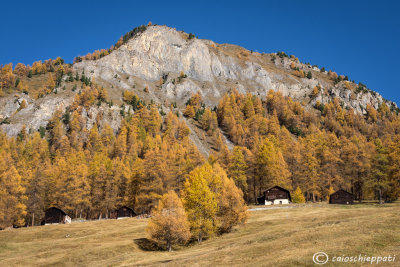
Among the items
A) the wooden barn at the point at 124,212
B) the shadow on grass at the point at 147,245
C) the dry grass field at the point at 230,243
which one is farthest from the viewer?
the wooden barn at the point at 124,212

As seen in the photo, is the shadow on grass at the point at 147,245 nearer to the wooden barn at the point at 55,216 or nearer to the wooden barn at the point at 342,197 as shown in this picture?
the wooden barn at the point at 55,216

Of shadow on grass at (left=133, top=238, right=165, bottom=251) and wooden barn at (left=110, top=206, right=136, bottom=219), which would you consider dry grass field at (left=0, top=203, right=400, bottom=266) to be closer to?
shadow on grass at (left=133, top=238, right=165, bottom=251)

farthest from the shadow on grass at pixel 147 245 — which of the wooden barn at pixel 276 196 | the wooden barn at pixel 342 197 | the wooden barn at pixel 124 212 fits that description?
the wooden barn at pixel 342 197

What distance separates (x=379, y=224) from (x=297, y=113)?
177953 mm

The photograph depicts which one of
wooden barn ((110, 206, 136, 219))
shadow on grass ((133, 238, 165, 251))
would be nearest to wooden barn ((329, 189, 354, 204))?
shadow on grass ((133, 238, 165, 251))

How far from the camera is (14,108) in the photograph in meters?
156

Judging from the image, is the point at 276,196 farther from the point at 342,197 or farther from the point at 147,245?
the point at 147,245

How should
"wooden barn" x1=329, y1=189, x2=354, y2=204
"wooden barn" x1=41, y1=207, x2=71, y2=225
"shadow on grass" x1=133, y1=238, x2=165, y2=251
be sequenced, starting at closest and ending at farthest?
"shadow on grass" x1=133, y1=238, x2=165, y2=251 → "wooden barn" x1=41, y1=207, x2=71, y2=225 → "wooden barn" x1=329, y1=189, x2=354, y2=204

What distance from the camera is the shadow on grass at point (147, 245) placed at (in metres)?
42.0

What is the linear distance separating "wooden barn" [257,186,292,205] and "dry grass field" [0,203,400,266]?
1496cm

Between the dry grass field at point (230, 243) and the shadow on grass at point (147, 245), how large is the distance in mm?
149

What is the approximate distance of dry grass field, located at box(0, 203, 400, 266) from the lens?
22078 mm

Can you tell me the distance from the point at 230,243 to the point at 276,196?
138 feet

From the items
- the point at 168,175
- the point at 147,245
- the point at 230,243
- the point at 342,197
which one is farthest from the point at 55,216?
the point at 342,197
